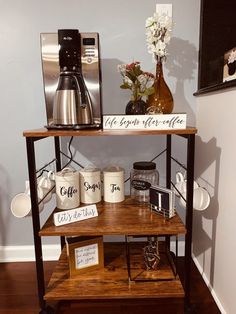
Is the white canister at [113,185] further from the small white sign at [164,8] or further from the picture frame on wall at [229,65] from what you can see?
the small white sign at [164,8]

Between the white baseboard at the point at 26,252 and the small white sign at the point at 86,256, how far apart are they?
45 centimetres

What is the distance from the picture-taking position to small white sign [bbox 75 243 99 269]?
1.21 m

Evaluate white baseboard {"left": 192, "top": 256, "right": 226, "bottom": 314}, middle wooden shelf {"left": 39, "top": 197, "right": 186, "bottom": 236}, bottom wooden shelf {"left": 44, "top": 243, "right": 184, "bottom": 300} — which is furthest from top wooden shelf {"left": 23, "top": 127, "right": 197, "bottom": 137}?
white baseboard {"left": 192, "top": 256, "right": 226, "bottom": 314}

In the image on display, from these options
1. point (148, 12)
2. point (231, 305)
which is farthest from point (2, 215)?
point (148, 12)

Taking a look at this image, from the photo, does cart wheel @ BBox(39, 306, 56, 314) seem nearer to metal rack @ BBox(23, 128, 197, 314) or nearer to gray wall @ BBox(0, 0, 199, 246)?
metal rack @ BBox(23, 128, 197, 314)

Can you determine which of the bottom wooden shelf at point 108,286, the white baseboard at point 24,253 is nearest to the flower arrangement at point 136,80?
the bottom wooden shelf at point 108,286

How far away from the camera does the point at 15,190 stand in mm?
1563

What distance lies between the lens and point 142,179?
1325 mm

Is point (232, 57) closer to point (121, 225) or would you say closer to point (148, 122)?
point (148, 122)

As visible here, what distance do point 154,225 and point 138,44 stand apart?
94 cm

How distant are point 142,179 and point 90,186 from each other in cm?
27

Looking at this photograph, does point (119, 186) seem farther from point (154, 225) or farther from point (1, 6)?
point (1, 6)

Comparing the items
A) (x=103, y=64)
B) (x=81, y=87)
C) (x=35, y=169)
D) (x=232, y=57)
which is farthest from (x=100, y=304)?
(x=232, y=57)

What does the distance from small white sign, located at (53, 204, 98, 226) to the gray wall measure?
0.45 m
